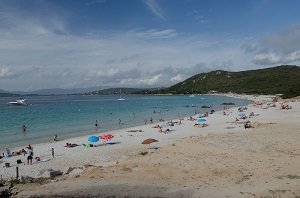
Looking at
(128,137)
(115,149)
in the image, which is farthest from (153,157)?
(128,137)

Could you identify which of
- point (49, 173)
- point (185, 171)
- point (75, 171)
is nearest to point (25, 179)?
point (49, 173)

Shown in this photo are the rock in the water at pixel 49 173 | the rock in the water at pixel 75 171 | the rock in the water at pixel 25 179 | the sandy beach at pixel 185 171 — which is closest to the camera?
the sandy beach at pixel 185 171

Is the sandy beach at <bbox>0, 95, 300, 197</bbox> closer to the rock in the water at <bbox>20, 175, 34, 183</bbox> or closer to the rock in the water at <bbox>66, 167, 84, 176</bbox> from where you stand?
the rock in the water at <bbox>66, 167, 84, 176</bbox>

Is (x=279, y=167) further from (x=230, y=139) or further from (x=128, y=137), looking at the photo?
(x=128, y=137)

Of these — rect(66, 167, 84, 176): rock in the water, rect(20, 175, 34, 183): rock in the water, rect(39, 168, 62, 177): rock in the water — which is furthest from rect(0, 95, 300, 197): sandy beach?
rect(20, 175, 34, 183): rock in the water

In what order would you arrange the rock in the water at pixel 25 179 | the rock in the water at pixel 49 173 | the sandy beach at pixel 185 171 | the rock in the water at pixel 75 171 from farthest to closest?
the rock in the water at pixel 49 173 → the rock in the water at pixel 75 171 → the rock in the water at pixel 25 179 → the sandy beach at pixel 185 171

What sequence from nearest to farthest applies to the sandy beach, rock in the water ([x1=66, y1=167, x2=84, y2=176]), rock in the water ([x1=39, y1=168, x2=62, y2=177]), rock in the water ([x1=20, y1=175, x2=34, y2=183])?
the sandy beach
rock in the water ([x1=20, y1=175, x2=34, y2=183])
rock in the water ([x1=66, y1=167, x2=84, y2=176])
rock in the water ([x1=39, y1=168, x2=62, y2=177])

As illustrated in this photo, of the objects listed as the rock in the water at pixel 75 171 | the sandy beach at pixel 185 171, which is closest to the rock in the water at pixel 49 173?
the sandy beach at pixel 185 171

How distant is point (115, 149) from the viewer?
34.0m

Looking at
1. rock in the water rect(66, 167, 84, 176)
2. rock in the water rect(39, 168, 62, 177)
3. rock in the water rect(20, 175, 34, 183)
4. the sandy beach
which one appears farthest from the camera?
rock in the water rect(39, 168, 62, 177)

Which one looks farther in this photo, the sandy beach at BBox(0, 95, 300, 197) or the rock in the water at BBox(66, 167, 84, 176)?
the rock in the water at BBox(66, 167, 84, 176)

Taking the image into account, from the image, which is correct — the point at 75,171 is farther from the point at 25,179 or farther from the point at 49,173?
the point at 25,179

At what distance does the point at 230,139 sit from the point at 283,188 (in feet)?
51.5

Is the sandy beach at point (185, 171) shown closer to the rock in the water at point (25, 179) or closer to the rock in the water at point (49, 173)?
the rock in the water at point (49, 173)
